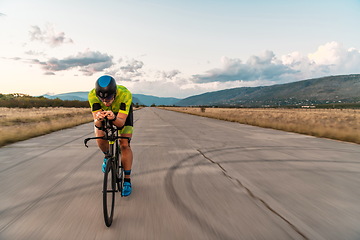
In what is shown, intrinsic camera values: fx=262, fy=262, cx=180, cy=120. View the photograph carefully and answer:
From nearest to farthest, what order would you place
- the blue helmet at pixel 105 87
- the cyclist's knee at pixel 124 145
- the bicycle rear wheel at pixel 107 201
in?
1. the bicycle rear wheel at pixel 107 201
2. the blue helmet at pixel 105 87
3. the cyclist's knee at pixel 124 145

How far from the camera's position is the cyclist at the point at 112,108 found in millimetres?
3186

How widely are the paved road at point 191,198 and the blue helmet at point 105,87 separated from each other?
5.05ft

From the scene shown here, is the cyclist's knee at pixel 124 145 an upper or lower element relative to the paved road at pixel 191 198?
upper

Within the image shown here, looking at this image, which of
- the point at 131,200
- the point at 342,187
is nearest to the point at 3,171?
the point at 131,200

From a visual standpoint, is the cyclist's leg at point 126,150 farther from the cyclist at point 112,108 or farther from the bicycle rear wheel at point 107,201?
the bicycle rear wheel at point 107,201

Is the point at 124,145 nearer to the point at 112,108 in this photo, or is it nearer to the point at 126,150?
the point at 126,150

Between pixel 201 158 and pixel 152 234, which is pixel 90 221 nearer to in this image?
pixel 152 234

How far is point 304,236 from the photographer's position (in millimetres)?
2764

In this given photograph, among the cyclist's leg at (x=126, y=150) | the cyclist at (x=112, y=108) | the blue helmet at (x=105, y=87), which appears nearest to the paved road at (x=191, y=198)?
the cyclist's leg at (x=126, y=150)

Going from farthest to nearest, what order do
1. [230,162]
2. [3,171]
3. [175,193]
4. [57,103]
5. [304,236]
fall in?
[57,103]
[230,162]
[3,171]
[175,193]
[304,236]

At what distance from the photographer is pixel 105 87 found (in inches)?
124

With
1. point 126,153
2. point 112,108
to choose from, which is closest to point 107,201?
point 126,153

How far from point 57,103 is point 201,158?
106 metres

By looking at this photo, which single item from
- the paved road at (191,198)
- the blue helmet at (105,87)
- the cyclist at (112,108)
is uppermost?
the blue helmet at (105,87)
